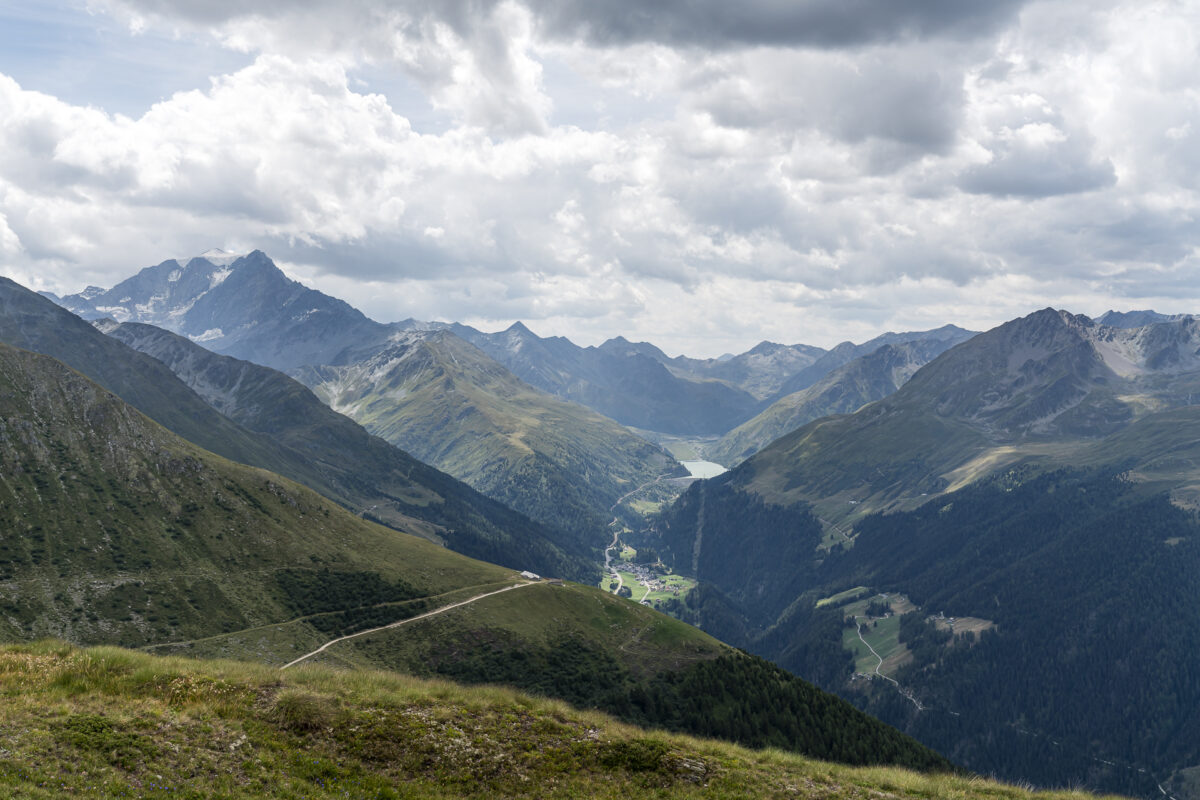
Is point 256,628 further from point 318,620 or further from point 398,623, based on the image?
point 398,623

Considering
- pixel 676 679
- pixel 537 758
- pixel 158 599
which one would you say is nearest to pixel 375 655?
pixel 158 599

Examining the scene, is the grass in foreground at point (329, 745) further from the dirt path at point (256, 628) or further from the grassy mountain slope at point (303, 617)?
the dirt path at point (256, 628)

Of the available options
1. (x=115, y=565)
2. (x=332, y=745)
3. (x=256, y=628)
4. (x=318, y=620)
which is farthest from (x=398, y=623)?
(x=332, y=745)

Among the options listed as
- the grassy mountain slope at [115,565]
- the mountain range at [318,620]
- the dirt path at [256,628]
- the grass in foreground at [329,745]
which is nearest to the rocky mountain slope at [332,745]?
the grass in foreground at [329,745]

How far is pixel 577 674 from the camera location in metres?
164

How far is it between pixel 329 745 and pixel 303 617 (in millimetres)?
147932

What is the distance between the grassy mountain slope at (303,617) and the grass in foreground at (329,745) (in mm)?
108630

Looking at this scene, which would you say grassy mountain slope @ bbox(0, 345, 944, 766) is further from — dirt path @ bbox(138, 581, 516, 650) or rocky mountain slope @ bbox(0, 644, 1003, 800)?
rocky mountain slope @ bbox(0, 644, 1003, 800)

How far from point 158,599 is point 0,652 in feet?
456

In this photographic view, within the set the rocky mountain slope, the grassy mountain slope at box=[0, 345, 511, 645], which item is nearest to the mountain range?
the grassy mountain slope at box=[0, 345, 511, 645]

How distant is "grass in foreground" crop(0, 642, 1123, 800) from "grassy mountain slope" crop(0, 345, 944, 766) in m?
109

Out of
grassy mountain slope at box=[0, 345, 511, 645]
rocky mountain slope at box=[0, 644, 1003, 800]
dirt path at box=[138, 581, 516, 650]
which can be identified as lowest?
dirt path at box=[138, 581, 516, 650]

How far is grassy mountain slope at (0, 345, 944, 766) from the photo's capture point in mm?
149625

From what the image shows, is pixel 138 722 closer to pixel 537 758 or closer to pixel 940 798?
pixel 537 758
